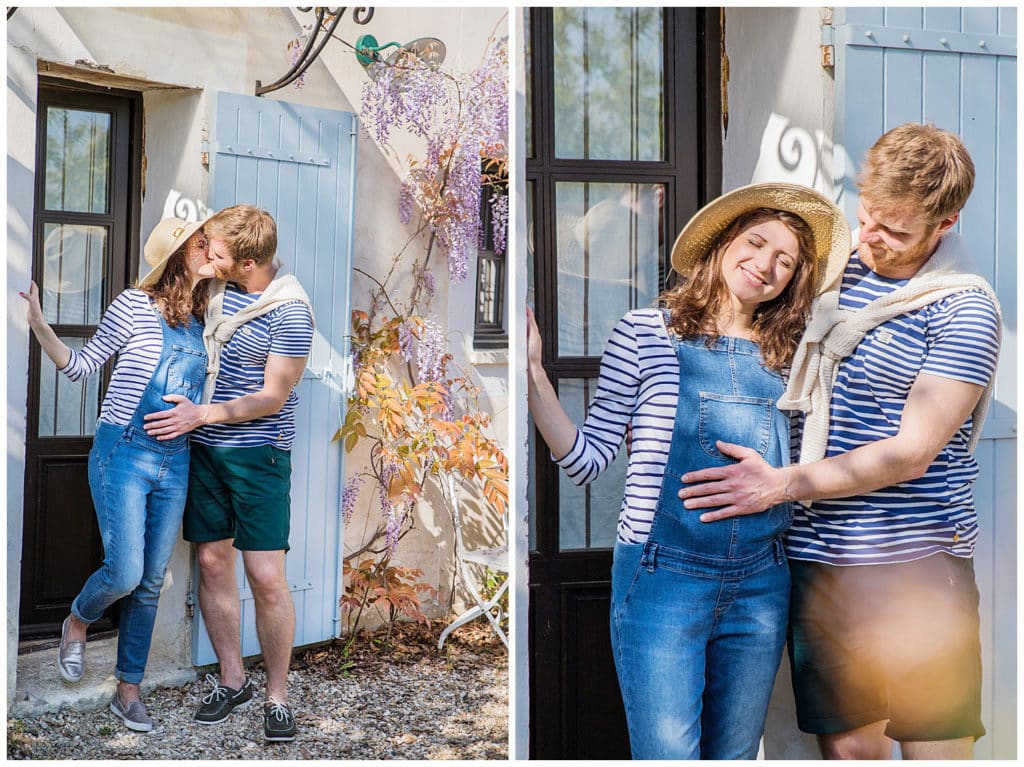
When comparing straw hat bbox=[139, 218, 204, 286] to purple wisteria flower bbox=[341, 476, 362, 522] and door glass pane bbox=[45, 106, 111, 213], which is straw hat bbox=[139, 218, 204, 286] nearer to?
door glass pane bbox=[45, 106, 111, 213]

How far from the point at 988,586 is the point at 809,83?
1.39 metres

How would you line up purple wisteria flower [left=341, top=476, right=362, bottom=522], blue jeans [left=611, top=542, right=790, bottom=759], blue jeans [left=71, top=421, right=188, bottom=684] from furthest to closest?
1. purple wisteria flower [left=341, top=476, right=362, bottom=522]
2. blue jeans [left=71, top=421, right=188, bottom=684]
3. blue jeans [left=611, top=542, right=790, bottom=759]

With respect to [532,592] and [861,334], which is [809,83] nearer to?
[861,334]

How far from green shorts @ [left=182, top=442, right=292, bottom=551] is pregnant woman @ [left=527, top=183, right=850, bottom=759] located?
1522 mm

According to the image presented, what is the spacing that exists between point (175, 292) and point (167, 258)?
13 cm

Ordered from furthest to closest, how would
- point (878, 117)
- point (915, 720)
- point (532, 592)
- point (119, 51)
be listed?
1. point (119, 51)
2. point (532, 592)
3. point (878, 117)
4. point (915, 720)

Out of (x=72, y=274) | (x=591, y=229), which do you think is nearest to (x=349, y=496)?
(x=72, y=274)

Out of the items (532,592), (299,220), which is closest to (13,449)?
(299,220)

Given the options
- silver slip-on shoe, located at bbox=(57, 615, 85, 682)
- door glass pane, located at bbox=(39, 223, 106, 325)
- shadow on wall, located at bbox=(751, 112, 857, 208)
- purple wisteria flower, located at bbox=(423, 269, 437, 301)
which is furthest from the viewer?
purple wisteria flower, located at bbox=(423, 269, 437, 301)

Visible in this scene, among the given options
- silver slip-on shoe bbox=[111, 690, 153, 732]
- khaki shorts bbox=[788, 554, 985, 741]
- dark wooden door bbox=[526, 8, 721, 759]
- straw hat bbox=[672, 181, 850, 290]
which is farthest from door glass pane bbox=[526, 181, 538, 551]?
silver slip-on shoe bbox=[111, 690, 153, 732]

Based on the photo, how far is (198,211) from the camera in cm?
347

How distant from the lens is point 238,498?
3.23 m

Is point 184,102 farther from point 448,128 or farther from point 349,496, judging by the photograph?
point 349,496

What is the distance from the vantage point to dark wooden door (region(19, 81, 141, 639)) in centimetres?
361
